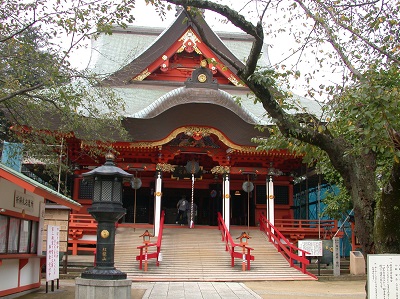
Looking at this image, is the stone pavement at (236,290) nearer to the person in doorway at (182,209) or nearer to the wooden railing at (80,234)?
the wooden railing at (80,234)

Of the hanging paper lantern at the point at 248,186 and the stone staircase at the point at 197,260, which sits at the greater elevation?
the hanging paper lantern at the point at 248,186

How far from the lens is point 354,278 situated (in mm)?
13961

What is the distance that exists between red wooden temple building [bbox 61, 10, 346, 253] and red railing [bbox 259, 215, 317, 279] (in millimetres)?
638

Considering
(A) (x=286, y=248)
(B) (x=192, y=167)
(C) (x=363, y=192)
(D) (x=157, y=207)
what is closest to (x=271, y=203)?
(A) (x=286, y=248)

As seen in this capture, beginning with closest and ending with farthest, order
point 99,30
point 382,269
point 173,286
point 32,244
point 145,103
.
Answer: point 382,269 → point 99,30 → point 32,244 → point 173,286 → point 145,103

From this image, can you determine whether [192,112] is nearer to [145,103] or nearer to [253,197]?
[145,103]

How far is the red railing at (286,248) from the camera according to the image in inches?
553

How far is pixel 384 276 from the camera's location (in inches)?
230

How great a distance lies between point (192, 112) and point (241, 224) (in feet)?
21.6

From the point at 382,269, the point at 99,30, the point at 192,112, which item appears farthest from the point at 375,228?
the point at 192,112

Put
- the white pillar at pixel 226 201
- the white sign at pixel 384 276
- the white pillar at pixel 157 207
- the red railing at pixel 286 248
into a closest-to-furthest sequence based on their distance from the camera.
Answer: the white sign at pixel 384 276 → the red railing at pixel 286 248 → the white pillar at pixel 157 207 → the white pillar at pixel 226 201

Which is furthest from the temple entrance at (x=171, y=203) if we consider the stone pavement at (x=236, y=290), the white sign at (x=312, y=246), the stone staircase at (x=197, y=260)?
the stone pavement at (x=236, y=290)

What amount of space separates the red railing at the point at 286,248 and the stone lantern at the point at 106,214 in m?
6.93

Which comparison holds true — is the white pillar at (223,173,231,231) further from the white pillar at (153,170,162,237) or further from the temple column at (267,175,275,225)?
the white pillar at (153,170,162,237)
